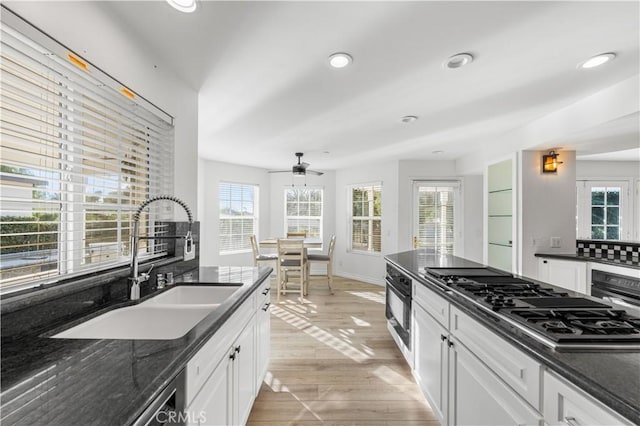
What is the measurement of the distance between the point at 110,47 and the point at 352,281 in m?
5.23

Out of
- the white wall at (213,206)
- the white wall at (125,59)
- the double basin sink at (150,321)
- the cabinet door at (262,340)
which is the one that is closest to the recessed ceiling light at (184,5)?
the white wall at (125,59)

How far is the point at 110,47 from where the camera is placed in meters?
1.46

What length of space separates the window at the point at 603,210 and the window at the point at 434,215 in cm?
213

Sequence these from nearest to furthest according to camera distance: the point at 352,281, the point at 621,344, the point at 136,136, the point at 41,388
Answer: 1. the point at 41,388
2. the point at 621,344
3. the point at 136,136
4. the point at 352,281

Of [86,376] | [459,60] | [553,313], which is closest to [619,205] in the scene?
[459,60]

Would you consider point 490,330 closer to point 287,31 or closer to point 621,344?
point 621,344

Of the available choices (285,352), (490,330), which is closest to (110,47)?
(490,330)

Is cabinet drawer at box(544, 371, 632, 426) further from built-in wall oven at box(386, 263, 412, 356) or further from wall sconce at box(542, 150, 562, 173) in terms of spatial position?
wall sconce at box(542, 150, 562, 173)

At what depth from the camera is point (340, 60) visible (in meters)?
1.81

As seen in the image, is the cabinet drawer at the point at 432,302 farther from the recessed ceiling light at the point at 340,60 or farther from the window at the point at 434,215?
the window at the point at 434,215

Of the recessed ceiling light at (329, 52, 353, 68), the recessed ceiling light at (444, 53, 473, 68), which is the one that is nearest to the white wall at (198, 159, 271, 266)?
the recessed ceiling light at (329, 52, 353, 68)

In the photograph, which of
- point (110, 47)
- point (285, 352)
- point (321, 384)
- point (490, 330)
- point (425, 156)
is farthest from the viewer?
point (425, 156)

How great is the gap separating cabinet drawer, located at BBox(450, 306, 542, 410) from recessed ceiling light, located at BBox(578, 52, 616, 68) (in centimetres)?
191

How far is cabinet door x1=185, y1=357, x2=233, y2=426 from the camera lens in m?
0.98
